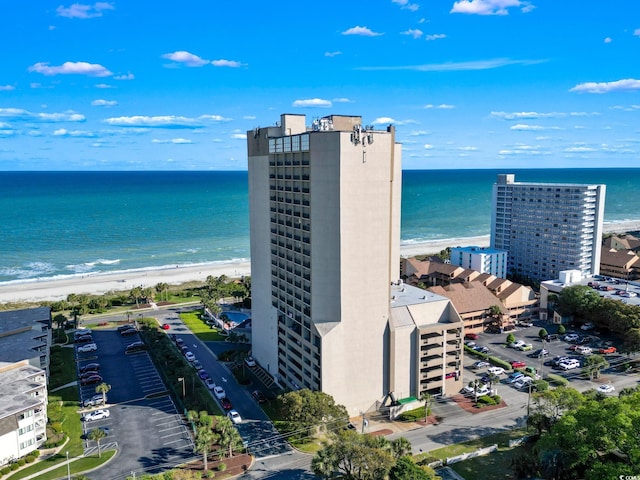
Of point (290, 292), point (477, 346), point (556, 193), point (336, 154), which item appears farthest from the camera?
point (556, 193)

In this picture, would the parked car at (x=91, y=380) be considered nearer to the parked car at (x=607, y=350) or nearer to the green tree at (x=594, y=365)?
the green tree at (x=594, y=365)

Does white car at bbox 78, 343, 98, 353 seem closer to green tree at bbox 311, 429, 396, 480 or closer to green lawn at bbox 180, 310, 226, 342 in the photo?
green lawn at bbox 180, 310, 226, 342

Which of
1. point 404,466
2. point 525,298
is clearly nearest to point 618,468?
point 404,466

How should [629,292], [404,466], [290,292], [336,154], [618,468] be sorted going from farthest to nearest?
[629,292] → [290,292] → [336,154] → [404,466] → [618,468]

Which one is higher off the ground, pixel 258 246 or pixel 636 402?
pixel 258 246

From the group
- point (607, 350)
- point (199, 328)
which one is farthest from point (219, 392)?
point (607, 350)

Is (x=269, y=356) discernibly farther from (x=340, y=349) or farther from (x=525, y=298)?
(x=525, y=298)
